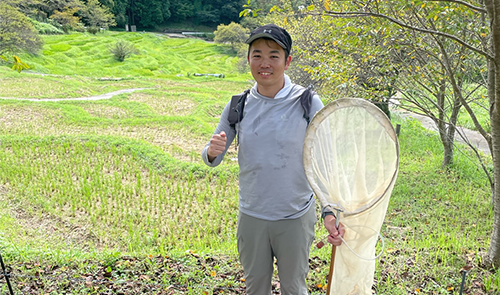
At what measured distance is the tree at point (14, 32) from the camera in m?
19.5

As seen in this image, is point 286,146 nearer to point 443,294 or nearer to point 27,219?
point 443,294

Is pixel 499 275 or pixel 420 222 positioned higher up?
pixel 499 275

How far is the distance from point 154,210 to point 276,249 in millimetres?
3827

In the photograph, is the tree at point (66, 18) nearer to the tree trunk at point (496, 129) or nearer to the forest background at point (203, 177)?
the forest background at point (203, 177)

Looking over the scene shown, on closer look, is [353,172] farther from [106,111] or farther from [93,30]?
[93,30]

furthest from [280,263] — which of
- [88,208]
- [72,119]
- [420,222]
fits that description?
[72,119]

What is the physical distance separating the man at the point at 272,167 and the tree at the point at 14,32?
22331mm

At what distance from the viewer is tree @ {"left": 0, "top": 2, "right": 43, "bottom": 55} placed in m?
19.5

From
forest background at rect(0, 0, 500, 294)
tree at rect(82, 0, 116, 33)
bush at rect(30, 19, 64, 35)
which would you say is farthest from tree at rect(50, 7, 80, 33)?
forest background at rect(0, 0, 500, 294)

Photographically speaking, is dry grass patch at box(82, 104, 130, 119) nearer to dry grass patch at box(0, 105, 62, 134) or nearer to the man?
→ dry grass patch at box(0, 105, 62, 134)

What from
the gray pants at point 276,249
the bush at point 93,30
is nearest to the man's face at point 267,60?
the gray pants at point 276,249

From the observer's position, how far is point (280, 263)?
183cm

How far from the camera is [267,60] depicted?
5.59 feet

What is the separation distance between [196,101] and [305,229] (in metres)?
13.6
